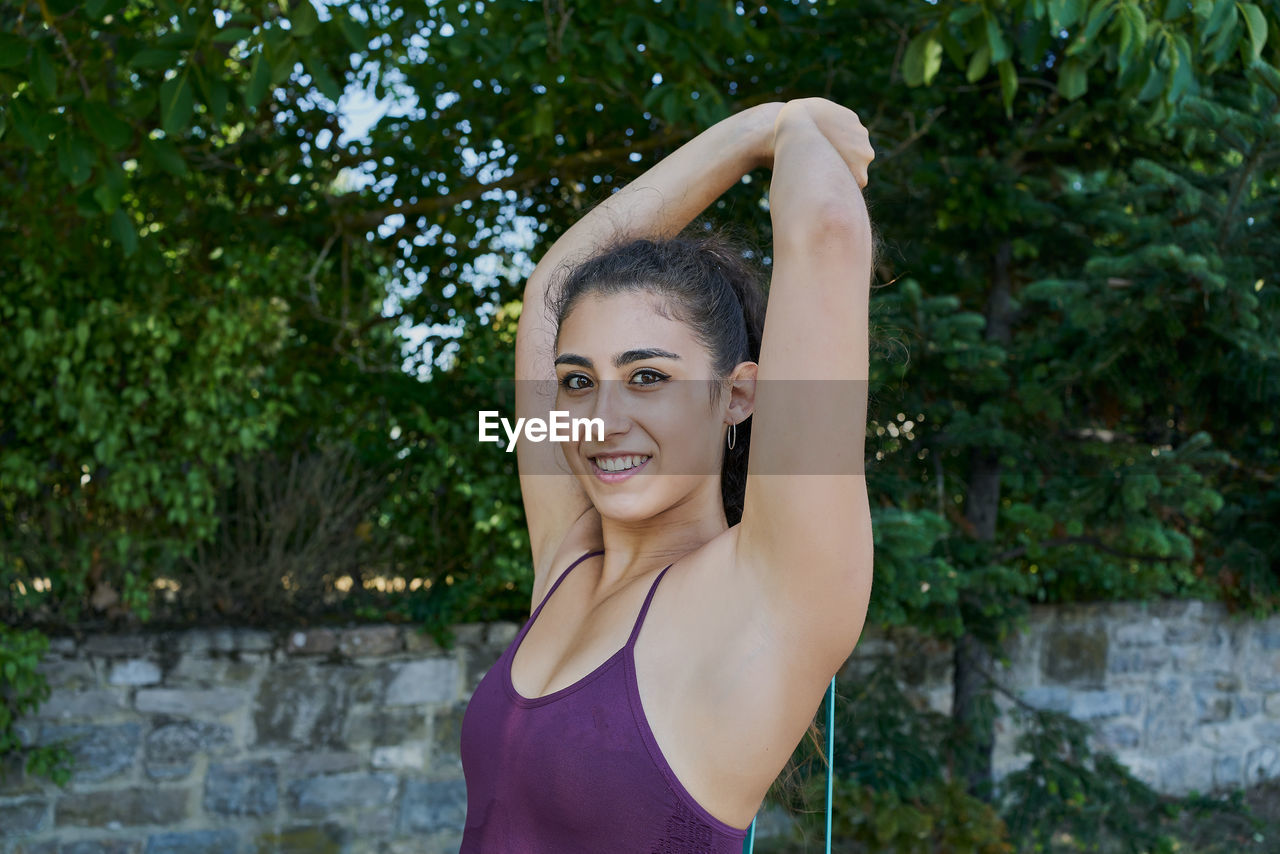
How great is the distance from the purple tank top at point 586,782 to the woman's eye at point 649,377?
0.68 feet

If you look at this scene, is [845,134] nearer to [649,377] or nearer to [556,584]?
[649,377]

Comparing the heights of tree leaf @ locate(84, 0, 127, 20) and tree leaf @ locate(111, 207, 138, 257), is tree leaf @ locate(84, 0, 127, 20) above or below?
above

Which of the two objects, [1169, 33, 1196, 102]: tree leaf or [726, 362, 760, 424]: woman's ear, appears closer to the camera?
[726, 362, 760, 424]: woman's ear

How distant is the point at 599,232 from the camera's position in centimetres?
158

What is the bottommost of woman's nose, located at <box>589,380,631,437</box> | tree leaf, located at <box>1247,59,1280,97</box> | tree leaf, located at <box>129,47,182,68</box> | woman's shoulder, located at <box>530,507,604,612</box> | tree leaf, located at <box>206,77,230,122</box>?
woman's shoulder, located at <box>530,507,604,612</box>

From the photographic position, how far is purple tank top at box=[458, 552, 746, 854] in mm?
1075

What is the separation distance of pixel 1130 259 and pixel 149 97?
2.78 metres

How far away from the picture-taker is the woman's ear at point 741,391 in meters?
1.28

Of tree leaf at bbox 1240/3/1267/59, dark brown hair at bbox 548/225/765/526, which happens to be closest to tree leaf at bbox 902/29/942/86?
tree leaf at bbox 1240/3/1267/59

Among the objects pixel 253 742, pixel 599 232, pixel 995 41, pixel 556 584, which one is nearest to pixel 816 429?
pixel 556 584

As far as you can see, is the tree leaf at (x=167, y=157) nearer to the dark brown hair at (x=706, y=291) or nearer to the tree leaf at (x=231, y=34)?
the tree leaf at (x=231, y=34)

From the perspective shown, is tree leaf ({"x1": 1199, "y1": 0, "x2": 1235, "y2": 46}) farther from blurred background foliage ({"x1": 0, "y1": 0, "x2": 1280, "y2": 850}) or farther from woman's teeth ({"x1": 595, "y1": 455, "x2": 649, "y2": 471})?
woman's teeth ({"x1": 595, "y1": 455, "x2": 649, "y2": 471})

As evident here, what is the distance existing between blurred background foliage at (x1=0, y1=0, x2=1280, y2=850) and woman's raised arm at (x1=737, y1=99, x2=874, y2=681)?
2184 millimetres

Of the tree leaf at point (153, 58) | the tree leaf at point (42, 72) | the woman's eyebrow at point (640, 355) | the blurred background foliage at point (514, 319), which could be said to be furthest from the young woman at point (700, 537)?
the blurred background foliage at point (514, 319)
